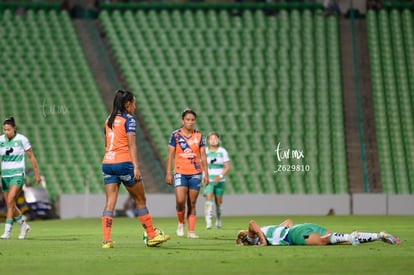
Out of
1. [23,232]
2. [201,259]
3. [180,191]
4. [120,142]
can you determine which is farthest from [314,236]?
[23,232]

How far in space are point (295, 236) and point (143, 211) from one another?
2202 mm

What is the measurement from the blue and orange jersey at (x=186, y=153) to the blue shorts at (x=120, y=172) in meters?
3.86

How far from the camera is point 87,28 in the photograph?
4200 cm

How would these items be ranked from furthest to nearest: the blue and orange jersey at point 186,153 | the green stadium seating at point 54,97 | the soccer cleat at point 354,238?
1. the green stadium seating at point 54,97
2. the blue and orange jersey at point 186,153
3. the soccer cleat at point 354,238

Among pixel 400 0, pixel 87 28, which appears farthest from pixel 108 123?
pixel 400 0

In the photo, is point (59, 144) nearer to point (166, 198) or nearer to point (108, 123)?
point (166, 198)

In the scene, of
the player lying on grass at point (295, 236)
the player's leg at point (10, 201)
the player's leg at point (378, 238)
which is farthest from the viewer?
the player's leg at point (10, 201)

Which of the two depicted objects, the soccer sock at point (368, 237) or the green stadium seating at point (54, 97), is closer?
the soccer sock at point (368, 237)

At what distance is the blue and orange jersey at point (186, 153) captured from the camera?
713 inches

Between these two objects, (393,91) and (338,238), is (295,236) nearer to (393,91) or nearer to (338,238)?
(338,238)

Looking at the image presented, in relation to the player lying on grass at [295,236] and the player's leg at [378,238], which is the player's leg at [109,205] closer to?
the player lying on grass at [295,236]

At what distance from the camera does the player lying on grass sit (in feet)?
45.6

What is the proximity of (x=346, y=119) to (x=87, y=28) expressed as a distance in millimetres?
11649

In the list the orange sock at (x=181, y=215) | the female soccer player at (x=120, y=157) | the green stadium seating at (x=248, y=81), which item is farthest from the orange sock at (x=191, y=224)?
the green stadium seating at (x=248, y=81)
